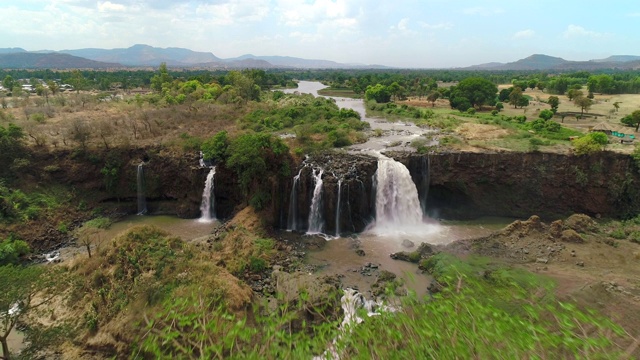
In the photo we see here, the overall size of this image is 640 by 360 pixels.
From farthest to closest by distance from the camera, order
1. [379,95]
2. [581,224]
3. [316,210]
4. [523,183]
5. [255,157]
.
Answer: [379,95] → [523,183] → [316,210] → [255,157] → [581,224]

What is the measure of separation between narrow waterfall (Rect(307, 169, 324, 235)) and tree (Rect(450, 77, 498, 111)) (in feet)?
131

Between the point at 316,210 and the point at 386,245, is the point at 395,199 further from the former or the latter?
the point at 316,210

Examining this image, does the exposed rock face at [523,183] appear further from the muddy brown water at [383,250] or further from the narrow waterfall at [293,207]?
the narrow waterfall at [293,207]

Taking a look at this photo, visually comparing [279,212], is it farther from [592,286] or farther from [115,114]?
[115,114]

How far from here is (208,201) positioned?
27141mm

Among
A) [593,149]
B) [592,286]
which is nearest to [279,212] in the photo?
[592,286]

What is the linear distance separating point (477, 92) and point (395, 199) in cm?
3836

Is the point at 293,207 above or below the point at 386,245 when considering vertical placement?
above

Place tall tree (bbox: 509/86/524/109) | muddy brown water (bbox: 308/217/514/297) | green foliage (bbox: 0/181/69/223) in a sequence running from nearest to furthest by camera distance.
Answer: muddy brown water (bbox: 308/217/514/297)
green foliage (bbox: 0/181/69/223)
tall tree (bbox: 509/86/524/109)

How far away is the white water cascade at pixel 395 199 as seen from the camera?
84.2 ft

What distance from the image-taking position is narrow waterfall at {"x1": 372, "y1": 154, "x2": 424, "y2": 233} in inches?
1012

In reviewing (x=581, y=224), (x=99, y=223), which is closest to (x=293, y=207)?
(x=99, y=223)

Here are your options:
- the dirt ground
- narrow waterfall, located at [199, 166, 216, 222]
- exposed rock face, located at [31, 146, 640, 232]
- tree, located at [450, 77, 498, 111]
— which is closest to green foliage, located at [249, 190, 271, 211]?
exposed rock face, located at [31, 146, 640, 232]

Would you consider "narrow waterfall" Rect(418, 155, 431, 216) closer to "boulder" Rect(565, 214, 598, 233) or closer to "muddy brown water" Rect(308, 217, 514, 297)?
"muddy brown water" Rect(308, 217, 514, 297)
